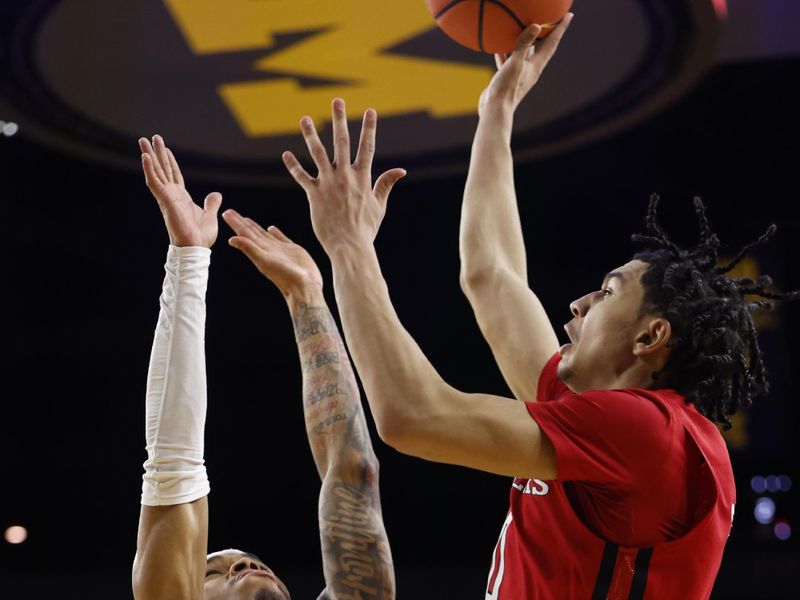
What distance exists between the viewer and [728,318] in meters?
2.00

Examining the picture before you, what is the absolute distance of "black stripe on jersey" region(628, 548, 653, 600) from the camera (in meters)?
1.83

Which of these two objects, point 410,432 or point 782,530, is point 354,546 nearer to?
point 410,432

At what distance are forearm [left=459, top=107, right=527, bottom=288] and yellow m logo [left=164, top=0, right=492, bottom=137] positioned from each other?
289cm

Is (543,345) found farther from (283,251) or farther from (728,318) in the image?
(283,251)

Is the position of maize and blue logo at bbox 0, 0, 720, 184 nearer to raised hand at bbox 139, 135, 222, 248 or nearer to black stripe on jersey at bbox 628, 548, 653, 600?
raised hand at bbox 139, 135, 222, 248

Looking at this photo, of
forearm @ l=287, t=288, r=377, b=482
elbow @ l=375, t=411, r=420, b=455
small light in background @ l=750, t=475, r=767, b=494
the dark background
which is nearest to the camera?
elbow @ l=375, t=411, r=420, b=455

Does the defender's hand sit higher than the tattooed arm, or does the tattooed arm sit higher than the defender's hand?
→ the defender's hand

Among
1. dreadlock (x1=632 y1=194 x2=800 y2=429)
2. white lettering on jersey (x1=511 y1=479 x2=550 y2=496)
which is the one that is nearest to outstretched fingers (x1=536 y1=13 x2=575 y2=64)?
dreadlock (x1=632 y1=194 x2=800 y2=429)

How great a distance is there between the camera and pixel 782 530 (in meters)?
8.10

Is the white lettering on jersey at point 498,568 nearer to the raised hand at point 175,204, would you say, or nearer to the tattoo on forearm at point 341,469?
the tattoo on forearm at point 341,469

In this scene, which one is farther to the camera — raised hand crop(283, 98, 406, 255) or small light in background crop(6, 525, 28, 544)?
small light in background crop(6, 525, 28, 544)

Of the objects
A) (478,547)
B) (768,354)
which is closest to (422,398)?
(768,354)

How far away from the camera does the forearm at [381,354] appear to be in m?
1.65

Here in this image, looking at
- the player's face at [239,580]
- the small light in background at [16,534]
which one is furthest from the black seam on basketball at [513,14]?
the small light in background at [16,534]
